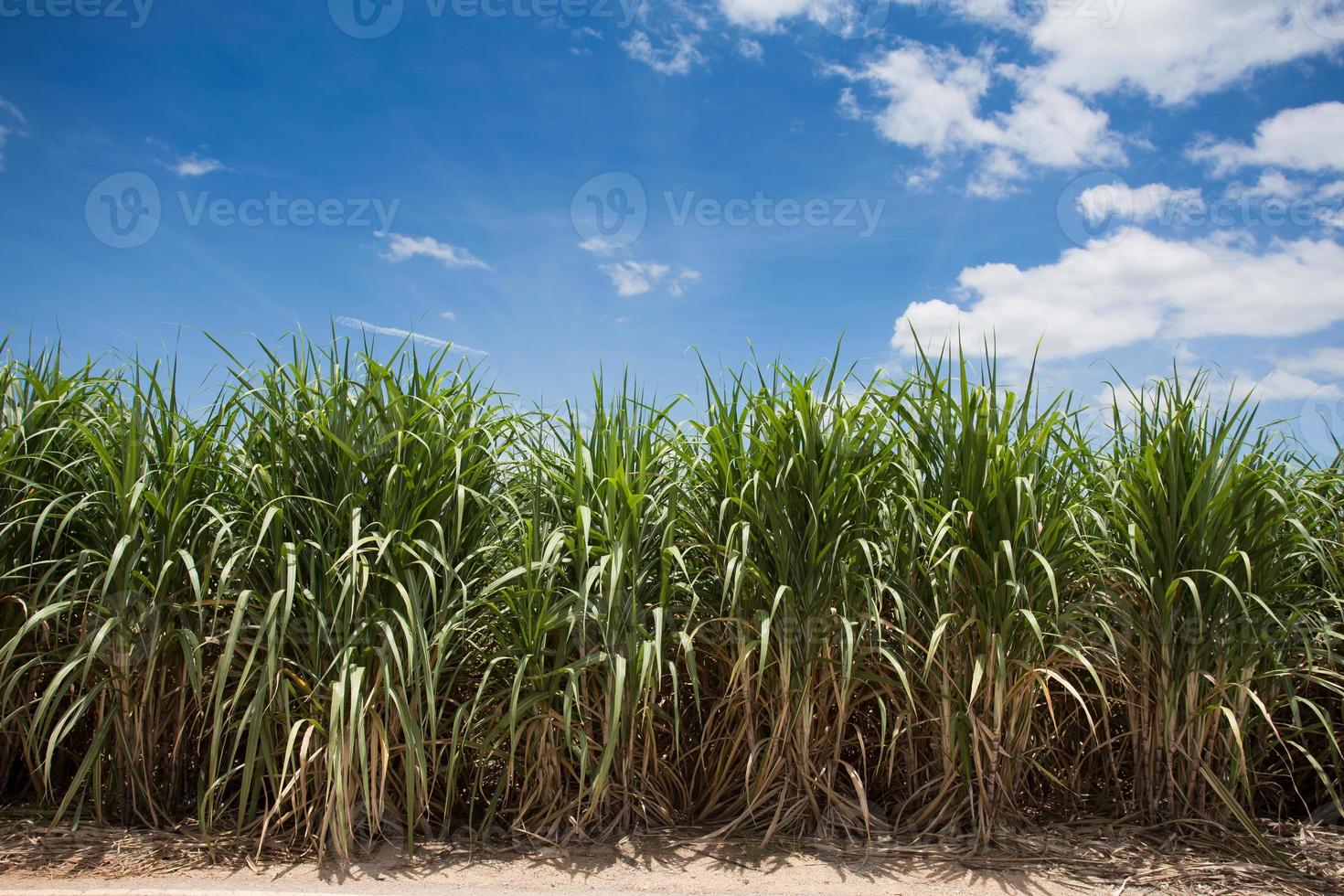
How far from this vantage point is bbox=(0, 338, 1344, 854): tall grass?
2.77 meters

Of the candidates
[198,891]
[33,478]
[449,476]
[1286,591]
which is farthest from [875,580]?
[33,478]

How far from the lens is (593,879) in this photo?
8.63 feet

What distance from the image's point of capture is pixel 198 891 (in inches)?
99.0

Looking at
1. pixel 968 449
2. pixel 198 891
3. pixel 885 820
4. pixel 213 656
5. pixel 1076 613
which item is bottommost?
pixel 198 891

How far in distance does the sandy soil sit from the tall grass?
0.15 m

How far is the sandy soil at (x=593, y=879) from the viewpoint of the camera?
256cm

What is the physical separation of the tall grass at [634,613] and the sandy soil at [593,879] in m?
0.15

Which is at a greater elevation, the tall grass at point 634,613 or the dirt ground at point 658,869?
the tall grass at point 634,613

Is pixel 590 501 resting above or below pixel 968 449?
below

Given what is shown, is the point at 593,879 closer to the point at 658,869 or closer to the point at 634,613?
the point at 658,869

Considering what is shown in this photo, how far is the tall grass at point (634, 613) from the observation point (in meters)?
2.77

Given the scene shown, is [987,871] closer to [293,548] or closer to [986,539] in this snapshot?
[986,539]

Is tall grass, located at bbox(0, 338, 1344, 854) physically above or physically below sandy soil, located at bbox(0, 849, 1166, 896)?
above

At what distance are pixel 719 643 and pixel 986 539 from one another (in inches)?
37.4
